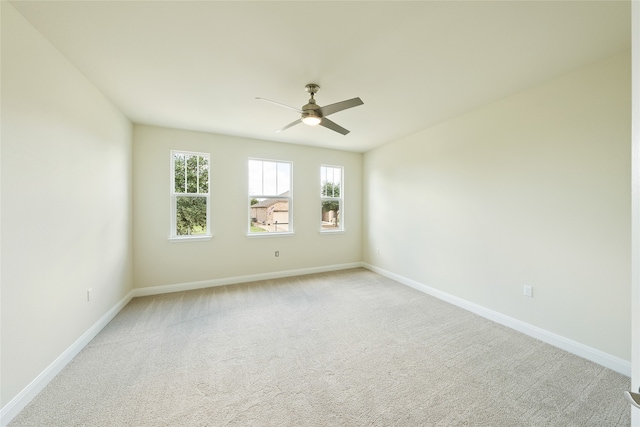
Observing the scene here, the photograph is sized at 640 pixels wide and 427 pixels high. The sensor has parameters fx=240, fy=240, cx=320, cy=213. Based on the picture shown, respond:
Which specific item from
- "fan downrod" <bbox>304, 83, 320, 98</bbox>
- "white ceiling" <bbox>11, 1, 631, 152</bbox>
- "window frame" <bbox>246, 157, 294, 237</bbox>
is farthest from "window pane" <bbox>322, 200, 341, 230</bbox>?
"fan downrod" <bbox>304, 83, 320, 98</bbox>

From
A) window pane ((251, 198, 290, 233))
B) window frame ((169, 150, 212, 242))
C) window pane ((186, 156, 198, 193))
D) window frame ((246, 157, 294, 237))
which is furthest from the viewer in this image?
window pane ((251, 198, 290, 233))

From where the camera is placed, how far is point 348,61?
2.08m

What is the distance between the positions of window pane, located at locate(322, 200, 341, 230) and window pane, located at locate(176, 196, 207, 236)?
7.55 feet

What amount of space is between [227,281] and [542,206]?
14.6ft

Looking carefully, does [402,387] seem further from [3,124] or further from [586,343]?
[3,124]

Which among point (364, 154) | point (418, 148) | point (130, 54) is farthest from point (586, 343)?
point (130, 54)

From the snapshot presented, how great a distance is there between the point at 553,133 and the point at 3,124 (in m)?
4.41

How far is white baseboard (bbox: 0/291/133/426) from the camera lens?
1517 millimetres

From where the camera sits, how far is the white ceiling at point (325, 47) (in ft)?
5.16

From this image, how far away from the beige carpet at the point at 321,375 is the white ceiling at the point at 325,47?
103 inches

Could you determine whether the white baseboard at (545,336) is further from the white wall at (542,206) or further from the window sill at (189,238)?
the window sill at (189,238)

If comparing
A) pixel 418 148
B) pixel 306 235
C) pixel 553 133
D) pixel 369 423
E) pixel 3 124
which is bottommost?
pixel 369 423

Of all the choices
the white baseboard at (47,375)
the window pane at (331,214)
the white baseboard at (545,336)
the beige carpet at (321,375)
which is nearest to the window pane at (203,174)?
the beige carpet at (321,375)

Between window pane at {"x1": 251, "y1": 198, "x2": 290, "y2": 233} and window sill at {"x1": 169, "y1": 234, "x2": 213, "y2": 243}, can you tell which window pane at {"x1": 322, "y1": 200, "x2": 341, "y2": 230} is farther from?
window sill at {"x1": 169, "y1": 234, "x2": 213, "y2": 243}
